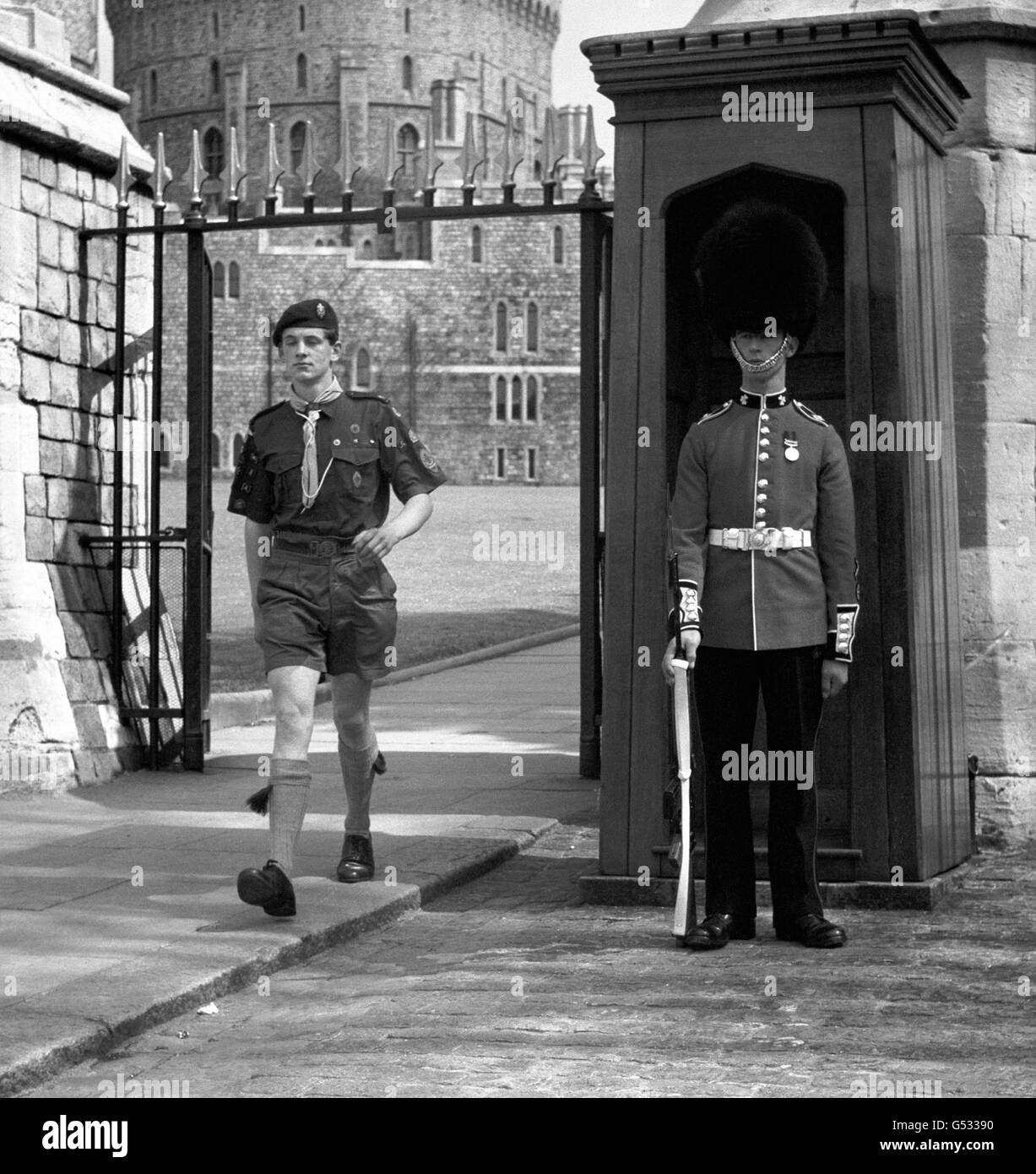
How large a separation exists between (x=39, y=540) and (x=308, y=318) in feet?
10.9

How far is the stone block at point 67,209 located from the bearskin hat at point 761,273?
14.5 feet

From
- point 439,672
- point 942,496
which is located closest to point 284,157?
point 439,672

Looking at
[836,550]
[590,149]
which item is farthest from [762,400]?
[590,149]

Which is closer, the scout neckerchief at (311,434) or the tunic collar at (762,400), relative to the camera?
the tunic collar at (762,400)

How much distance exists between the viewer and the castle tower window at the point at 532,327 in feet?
284

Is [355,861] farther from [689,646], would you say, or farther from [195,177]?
[195,177]

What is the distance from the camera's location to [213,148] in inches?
3725

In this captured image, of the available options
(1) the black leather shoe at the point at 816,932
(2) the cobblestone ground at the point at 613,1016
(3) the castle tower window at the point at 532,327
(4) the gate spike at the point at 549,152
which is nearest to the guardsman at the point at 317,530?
(2) the cobblestone ground at the point at 613,1016

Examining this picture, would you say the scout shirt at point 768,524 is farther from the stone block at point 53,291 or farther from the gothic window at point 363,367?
the gothic window at point 363,367

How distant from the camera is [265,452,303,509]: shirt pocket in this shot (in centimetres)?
640

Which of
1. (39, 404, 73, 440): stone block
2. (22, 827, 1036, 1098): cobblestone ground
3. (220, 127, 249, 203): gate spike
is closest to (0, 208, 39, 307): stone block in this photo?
(39, 404, 73, 440): stone block

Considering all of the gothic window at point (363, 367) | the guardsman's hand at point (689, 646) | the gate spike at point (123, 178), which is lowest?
the guardsman's hand at point (689, 646)
